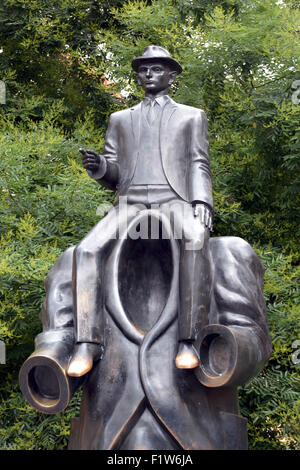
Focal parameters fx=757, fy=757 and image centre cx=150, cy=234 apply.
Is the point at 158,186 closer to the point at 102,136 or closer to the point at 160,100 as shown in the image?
the point at 160,100

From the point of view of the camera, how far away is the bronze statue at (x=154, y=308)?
14.7 feet

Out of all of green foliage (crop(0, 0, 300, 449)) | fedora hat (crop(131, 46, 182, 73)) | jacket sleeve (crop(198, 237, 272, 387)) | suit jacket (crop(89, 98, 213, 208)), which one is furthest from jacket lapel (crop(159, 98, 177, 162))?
green foliage (crop(0, 0, 300, 449))

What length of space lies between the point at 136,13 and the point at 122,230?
4804 millimetres

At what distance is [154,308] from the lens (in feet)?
16.2

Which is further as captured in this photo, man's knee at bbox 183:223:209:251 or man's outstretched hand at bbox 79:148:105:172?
man's outstretched hand at bbox 79:148:105:172

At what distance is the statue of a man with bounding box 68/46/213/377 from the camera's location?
15.2 feet

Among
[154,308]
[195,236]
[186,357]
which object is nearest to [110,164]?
Answer: [195,236]

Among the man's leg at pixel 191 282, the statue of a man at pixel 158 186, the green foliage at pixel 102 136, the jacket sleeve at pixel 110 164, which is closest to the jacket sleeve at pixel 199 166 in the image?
the statue of a man at pixel 158 186

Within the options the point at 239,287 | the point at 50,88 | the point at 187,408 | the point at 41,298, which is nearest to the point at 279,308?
the point at 41,298

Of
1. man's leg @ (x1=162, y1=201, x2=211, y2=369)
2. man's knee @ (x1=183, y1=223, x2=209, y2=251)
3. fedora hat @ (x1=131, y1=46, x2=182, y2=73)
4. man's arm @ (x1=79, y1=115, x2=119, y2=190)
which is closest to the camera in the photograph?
man's leg @ (x1=162, y1=201, x2=211, y2=369)

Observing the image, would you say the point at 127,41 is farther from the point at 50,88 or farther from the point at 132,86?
the point at 50,88

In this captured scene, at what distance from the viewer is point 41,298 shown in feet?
24.9

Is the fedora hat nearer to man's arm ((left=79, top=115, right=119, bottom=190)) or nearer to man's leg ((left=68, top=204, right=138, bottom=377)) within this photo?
man's arm ((left=79, top=115, right=119, bottom=190))

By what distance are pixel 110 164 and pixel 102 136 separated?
14.4 feet
